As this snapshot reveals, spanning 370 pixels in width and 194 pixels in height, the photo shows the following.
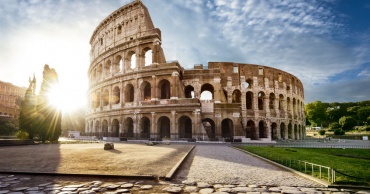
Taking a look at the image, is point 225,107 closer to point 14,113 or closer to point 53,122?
point 53,122

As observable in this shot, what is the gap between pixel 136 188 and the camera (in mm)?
5383

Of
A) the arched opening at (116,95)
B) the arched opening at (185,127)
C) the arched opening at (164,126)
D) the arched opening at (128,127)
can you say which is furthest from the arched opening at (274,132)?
the arched opening at (116,95)

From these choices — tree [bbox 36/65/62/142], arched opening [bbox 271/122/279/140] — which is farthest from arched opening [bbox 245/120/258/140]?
tree [bbox 36/65/62/142]

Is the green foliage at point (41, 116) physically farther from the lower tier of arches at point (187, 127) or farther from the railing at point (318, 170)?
the railing at point (318, 170)

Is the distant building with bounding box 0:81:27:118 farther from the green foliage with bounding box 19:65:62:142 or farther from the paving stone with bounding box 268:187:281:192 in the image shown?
the paving stone with bounding box 268:187:281:192

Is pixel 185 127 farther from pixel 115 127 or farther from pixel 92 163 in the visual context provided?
pixel 92 163

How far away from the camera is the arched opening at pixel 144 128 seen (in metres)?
30.5

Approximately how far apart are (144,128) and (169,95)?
5.85m

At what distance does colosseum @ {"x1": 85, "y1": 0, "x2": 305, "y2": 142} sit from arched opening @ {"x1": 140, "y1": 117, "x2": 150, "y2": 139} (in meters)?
0.13

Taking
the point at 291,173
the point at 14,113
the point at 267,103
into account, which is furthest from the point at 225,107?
the point at 14,113

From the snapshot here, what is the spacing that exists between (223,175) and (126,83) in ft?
93.4

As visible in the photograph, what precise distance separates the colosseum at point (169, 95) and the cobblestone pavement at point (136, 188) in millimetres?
21376

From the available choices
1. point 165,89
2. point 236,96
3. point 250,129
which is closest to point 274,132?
point 250,129

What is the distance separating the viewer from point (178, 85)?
1202 inches
